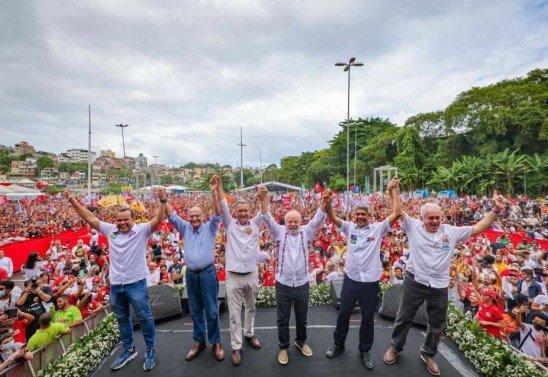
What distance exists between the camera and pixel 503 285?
5.61m

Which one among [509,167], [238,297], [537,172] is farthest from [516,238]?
[537,172]

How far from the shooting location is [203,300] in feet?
11.0

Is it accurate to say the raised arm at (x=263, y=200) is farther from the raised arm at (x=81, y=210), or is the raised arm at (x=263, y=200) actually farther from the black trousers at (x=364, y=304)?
the raised arm at (x=81, y=210)

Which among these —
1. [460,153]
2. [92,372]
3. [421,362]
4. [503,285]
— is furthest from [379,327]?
[460,153]

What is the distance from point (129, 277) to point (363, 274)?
→ 8.04ft

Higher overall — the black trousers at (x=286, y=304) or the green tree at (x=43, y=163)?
the green tree at (x=43, y=163)

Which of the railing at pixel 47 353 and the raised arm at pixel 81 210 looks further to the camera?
the raised arm at pixel 81 210

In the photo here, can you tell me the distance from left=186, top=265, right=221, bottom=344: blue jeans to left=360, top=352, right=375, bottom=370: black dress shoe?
62.1 inches

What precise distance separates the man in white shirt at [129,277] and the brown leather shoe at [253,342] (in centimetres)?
106

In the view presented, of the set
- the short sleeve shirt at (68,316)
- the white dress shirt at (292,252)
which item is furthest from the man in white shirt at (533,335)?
the short sleeve shirt at (68,316)

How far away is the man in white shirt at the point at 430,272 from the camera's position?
121 inches

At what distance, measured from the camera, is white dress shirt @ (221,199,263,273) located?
3.38 meters

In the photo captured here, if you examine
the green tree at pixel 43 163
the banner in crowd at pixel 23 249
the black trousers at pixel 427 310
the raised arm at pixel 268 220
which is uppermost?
the green tree at pixel 43 163

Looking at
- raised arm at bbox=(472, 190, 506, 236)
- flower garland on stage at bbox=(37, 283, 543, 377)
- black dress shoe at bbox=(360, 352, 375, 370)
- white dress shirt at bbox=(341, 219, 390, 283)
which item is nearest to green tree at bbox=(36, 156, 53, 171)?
flower garland on stage at bbox=(37, 283, 543, 377)
